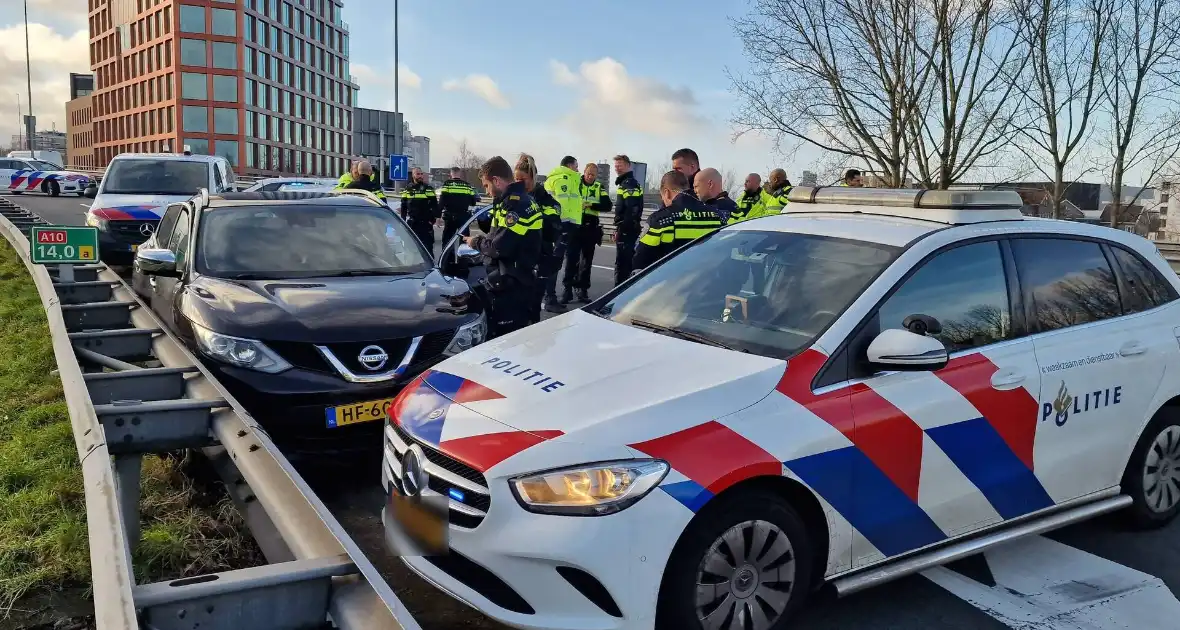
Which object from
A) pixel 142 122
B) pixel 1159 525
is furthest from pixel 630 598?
pixel 142 122

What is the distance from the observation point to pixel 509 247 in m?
6.70

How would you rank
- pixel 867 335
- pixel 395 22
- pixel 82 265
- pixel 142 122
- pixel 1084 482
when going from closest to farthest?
pixel 867 335 < pixel 1084 482 < pixel 82 265 < pixel 395 22 < pixel 142 122

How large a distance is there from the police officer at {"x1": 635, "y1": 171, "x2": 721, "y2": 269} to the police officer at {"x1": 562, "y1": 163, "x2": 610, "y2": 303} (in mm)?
4648

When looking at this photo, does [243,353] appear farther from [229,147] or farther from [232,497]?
[229,147]

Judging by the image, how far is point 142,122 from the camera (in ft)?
266

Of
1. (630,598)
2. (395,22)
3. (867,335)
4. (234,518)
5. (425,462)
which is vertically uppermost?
(395,22)

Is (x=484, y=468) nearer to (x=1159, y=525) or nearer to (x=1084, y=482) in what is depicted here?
(x=1084, y=482)

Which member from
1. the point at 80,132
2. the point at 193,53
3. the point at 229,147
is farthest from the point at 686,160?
the point at 80,132

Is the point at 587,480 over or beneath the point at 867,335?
beneath

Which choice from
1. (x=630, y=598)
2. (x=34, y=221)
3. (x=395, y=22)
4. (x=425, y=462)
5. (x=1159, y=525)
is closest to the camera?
(x=630, y=598)

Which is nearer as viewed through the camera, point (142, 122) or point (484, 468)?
point (484, 468)

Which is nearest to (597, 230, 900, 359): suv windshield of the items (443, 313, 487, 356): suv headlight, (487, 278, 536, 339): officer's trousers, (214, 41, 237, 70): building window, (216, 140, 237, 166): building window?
(443, 313, 487, 356): suv headlight

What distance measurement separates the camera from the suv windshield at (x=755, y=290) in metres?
3.45

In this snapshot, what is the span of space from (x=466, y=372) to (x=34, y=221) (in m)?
11.7
